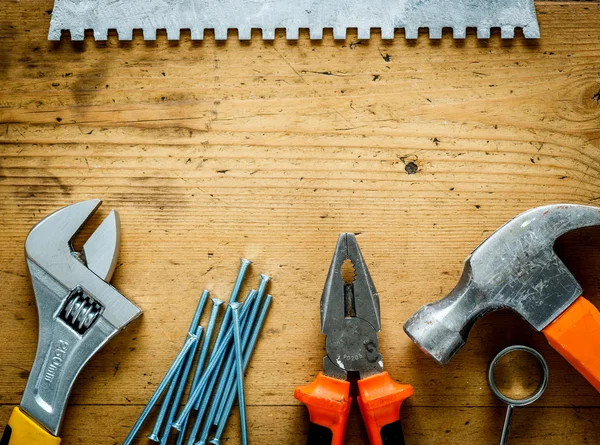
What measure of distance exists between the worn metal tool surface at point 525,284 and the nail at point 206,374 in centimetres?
47

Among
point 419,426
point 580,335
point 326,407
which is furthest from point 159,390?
point 580,335

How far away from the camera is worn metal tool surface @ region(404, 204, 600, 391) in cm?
140

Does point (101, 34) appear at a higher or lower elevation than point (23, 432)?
higher

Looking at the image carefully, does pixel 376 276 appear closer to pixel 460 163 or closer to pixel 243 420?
pixel 460 163

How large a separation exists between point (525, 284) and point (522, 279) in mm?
14

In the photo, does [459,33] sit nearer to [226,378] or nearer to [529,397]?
[529,397]

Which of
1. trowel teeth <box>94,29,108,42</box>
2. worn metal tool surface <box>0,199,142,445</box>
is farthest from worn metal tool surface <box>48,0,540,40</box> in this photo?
worn metal tool surface <box>0,199,142,445</box>

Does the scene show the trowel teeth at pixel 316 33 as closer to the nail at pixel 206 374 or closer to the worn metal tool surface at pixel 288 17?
the worn metal tool surface at pixel 288 17

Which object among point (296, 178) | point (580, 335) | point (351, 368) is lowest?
point (351, 368)

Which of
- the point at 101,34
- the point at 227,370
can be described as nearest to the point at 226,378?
the point at 227,370

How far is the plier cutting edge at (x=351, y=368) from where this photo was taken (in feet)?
4.57

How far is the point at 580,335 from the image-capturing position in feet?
4.56

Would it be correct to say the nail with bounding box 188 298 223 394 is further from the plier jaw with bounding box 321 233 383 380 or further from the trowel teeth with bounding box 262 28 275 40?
the trowel teeth with bounding box 262 28 275 40

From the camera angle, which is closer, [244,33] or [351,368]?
[351,368]
